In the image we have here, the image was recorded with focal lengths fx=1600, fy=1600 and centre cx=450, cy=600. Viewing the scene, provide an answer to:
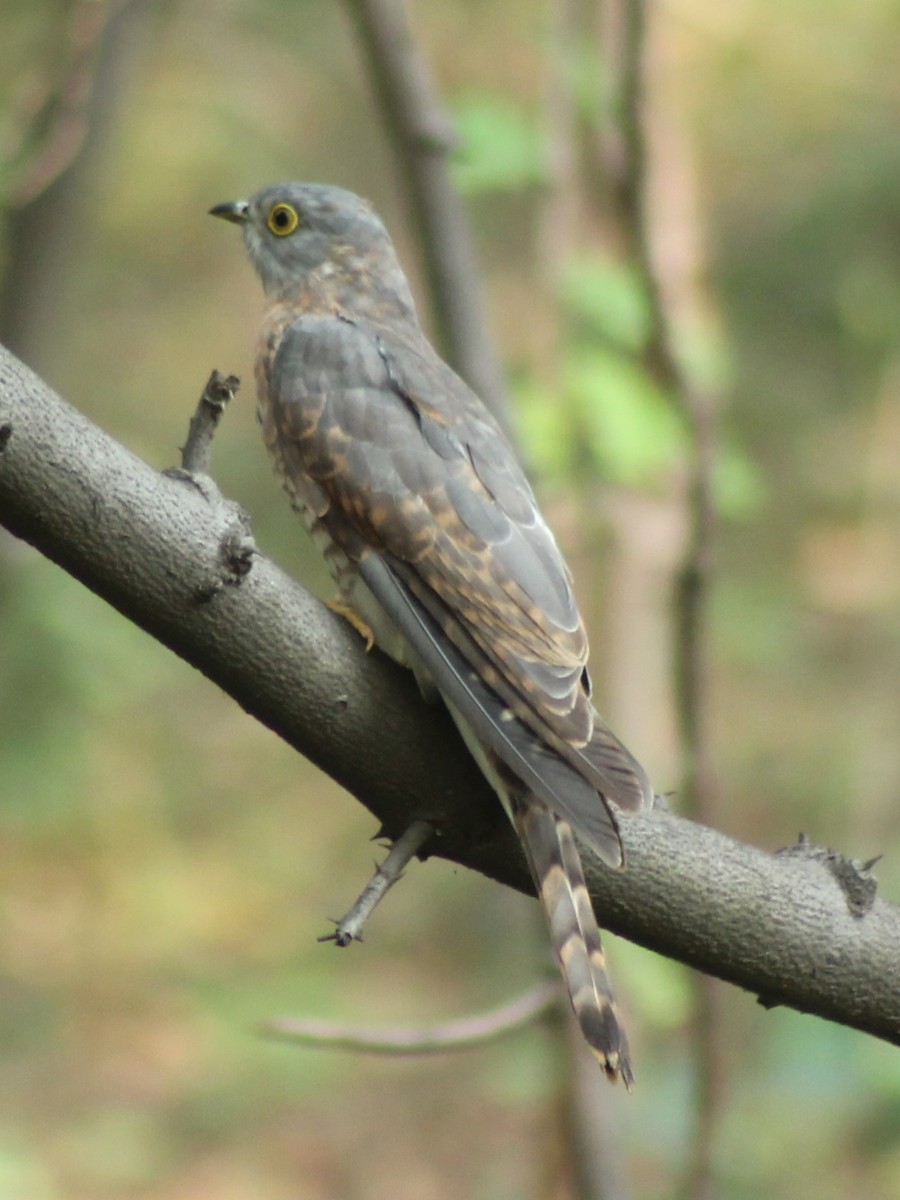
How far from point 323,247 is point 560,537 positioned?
131 cm

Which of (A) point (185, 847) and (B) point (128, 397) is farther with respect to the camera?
(B) point (128, 397)

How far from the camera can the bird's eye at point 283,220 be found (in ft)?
13.8

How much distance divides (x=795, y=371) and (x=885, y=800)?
310 cm

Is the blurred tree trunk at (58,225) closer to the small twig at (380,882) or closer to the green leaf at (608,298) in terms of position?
the green leaf at (608,298)

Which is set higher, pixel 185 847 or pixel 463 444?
pixel 185 847

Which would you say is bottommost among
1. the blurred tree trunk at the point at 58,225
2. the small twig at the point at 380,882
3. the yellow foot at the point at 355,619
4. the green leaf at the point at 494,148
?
the small twig at the point at 380,882

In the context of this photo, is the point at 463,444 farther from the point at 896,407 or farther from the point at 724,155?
the point at 724,155

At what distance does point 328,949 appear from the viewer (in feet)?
31.6

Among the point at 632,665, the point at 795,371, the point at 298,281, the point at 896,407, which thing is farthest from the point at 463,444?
the point at 795,371

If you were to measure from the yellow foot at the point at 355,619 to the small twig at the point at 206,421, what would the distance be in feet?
1.14

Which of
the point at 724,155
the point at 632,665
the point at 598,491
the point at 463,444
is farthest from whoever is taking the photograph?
the point at 724,155

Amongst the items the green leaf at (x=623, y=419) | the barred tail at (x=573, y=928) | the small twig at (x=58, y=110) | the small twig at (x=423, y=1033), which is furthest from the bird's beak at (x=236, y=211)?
the barred tail at (x=573, y=928)

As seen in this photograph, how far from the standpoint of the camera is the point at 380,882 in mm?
2258

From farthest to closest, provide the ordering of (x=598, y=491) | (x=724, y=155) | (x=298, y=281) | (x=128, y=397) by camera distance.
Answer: (x=724, y=155), (x=128, y=397), (x=598, y=491), (x=298, y=281)
